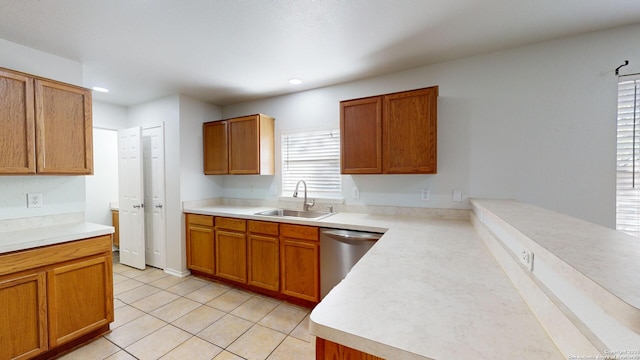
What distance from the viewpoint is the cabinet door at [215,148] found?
3.49 metres

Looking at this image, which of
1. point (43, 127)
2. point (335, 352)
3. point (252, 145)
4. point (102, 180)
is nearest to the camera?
point (335, 352)

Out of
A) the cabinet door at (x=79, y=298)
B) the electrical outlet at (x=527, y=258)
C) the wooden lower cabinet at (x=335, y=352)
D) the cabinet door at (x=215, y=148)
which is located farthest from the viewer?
the cabinet door at (x=215, y=148)

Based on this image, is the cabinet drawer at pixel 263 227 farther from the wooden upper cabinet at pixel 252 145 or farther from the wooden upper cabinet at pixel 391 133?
the wooden upper cabinet at pixel 391 133

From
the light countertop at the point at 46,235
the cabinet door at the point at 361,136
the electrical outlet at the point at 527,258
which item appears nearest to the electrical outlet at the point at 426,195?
the cabinet door at the point at 361,136

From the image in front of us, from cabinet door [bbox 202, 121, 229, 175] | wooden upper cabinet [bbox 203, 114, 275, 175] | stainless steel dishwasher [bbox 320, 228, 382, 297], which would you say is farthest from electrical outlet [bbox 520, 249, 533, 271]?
cabinet door [bbox 202, 121, 229, 175]

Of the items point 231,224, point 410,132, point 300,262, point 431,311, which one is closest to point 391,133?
point 410,132

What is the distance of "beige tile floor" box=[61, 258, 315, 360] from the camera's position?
1927 mm

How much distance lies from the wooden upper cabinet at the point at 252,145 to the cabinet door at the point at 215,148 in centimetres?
11

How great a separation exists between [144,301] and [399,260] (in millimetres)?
2903

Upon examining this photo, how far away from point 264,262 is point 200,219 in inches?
45.7

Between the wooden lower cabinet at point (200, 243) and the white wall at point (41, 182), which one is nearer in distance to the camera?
the white wall at point (41, 182)

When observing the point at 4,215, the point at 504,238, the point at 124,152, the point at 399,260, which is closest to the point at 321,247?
the point at 399,260

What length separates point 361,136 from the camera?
8.54 ft

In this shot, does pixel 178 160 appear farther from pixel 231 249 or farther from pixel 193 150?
pixel 231 249
